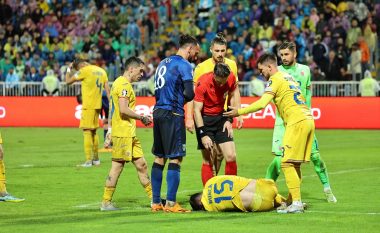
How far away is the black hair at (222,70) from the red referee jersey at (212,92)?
1.24 ft

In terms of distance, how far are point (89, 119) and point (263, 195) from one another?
8694 millimetres

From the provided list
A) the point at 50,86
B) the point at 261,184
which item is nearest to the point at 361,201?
the point at 261,184

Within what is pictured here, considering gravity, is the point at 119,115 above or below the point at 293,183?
above

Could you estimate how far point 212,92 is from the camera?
A: 1430 cm

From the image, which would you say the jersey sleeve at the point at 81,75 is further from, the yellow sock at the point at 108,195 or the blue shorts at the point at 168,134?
the blue shorts at the point at 168,134

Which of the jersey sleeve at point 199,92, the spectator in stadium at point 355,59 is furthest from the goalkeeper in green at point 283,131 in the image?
the spectator in stadium at point 355,59

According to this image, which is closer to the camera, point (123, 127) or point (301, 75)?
point (123, 127)

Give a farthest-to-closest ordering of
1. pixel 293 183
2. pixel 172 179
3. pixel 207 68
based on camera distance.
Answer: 1. pixel 207 68
2. pixel 172 179
3. pixel 293 183

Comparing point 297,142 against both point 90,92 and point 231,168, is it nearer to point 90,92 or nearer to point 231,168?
point 231,168

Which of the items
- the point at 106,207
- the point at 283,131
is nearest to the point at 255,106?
the point at 283,131

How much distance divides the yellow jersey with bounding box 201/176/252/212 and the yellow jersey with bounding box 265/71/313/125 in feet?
3.48

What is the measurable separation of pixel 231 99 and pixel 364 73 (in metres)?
19.4

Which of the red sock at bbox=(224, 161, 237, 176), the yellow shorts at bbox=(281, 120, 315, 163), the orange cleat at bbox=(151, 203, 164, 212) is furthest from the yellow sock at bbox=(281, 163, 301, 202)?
the orange cleat at bbox=(151, 203, 164, 212)

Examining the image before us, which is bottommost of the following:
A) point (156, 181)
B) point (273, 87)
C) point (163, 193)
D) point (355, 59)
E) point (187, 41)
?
point (163, 193)
